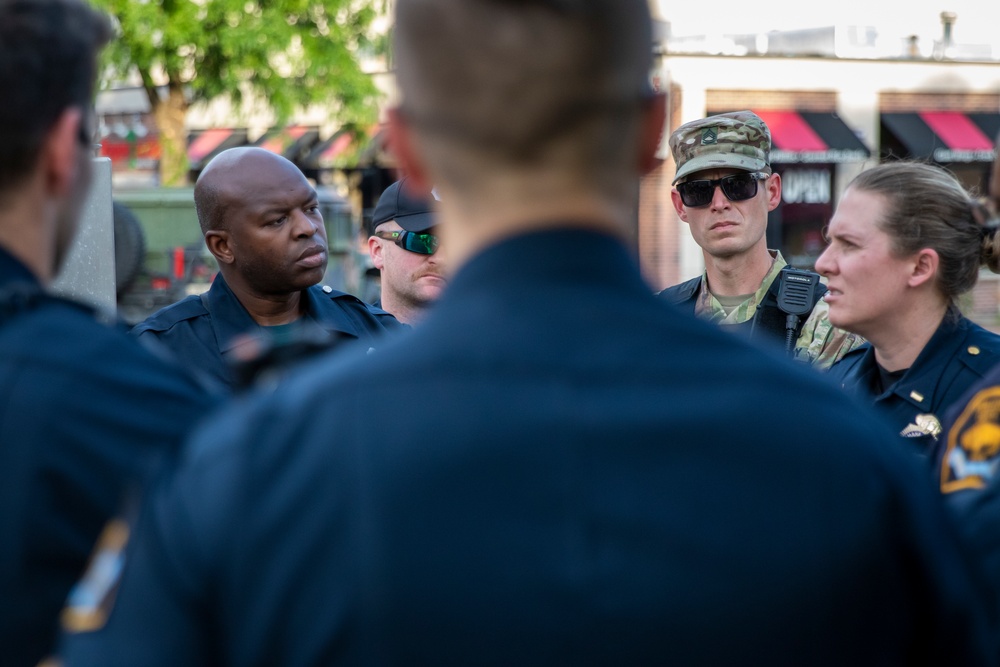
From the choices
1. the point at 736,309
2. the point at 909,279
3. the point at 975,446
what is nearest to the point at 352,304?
the point at 736,309

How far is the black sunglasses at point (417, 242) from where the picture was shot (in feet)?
16.9

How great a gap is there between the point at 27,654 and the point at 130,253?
12716 millimetres

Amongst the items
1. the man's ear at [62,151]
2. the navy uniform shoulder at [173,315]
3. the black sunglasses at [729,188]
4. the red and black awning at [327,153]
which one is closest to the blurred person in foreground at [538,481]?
the man's ear at [62,151]

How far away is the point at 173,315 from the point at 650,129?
127 inches

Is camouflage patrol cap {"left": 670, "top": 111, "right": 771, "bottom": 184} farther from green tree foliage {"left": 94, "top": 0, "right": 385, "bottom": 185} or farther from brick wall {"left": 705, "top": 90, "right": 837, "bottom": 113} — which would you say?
brick wall {"left": 705, "top": 90, "right": 837, "bottom": 113}

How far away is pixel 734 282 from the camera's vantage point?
4711 millimetres

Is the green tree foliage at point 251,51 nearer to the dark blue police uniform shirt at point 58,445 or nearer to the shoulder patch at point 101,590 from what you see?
the dark blue police uniform shirt at point 58,445

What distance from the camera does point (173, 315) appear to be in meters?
4.34

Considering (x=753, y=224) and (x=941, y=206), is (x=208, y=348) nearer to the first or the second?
(x=753, y=224)

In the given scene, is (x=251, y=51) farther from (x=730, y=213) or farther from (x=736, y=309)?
(x=736, y=309)

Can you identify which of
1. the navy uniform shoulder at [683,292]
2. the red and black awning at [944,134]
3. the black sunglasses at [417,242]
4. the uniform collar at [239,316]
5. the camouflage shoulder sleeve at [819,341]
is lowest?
the red and black awning at [944,134]

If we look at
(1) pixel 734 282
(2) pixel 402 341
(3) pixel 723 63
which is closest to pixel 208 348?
(1) pixel 734 282

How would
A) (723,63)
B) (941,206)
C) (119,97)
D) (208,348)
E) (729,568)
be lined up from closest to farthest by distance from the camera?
(729,568), (941,206), (208,348), (723,63), (119,97)

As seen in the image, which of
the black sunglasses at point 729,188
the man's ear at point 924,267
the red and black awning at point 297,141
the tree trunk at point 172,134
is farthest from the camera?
the red and black awning at point 297,141
